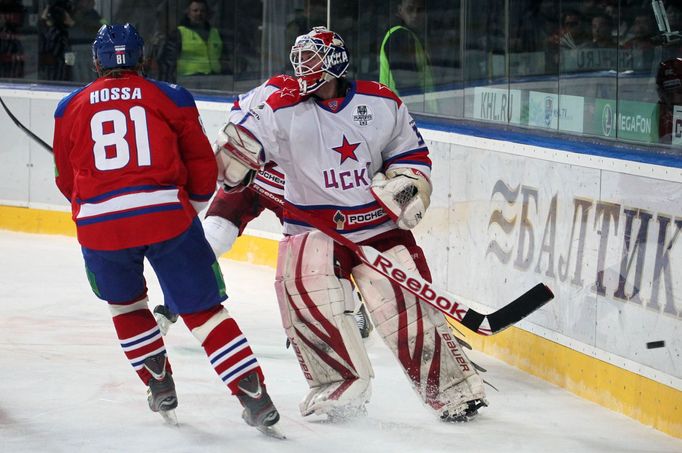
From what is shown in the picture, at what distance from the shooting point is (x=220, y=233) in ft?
16.3

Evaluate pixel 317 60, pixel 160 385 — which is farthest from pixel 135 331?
pixel 317 60

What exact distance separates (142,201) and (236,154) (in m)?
0.38

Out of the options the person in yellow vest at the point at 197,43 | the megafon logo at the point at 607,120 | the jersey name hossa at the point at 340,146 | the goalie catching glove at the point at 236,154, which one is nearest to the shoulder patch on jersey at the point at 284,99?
the jersey name hossa at the point at 340,146

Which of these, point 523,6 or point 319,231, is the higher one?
point 523,6

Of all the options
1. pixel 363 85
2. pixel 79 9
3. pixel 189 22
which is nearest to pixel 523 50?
pixel 363 85

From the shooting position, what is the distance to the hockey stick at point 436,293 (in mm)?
3807

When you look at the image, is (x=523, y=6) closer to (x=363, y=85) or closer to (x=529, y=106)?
(x=529, y=106)

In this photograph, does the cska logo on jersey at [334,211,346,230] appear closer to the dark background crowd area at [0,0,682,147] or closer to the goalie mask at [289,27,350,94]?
the goalie mask at [289,27,350,94]

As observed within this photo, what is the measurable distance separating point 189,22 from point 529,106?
3182 millimetres

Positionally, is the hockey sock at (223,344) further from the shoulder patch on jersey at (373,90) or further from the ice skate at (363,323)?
the ice skate at (363,323)

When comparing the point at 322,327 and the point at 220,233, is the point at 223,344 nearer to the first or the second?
the point at 322,327

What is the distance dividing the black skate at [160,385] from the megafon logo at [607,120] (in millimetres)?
1607

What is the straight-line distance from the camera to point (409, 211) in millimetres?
3779

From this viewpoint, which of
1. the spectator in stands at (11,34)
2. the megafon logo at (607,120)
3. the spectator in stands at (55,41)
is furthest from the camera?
the spectator in stands at (11,34)
